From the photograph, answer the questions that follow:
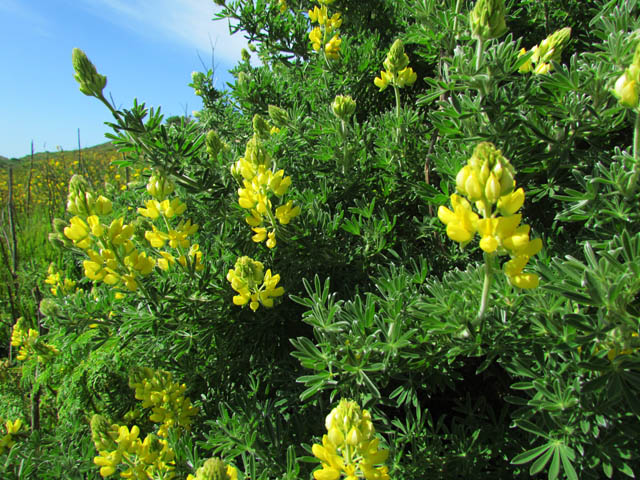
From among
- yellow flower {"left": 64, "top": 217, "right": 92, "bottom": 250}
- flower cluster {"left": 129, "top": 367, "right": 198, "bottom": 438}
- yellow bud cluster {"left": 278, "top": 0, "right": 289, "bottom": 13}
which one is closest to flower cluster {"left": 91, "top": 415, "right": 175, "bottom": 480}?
flower cluster {"left": 129, "top": 367, "right": 198, "bottom": 438}

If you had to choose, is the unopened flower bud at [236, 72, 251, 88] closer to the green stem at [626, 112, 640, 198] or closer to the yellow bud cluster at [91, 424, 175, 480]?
the yellow bud cluster at [91, 424, 175, 480]

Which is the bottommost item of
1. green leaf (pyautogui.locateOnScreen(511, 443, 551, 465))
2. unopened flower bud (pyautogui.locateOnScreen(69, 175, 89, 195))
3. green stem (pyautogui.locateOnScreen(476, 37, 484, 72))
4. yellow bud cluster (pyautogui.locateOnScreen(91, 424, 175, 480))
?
yellow bud cluster (pyautogui.locateOnScreen(91, 424, 175, 480))

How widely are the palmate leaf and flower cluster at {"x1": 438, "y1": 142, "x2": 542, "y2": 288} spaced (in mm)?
554

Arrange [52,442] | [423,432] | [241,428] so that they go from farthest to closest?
[52,442] < [241,428] < [423,432]

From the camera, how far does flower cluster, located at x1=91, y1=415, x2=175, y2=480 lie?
1.54 meters

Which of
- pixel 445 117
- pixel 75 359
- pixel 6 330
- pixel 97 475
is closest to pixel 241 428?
pixel 97 475

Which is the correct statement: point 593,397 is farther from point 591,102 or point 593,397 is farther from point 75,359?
point 75,359

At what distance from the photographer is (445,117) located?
4.65 feet

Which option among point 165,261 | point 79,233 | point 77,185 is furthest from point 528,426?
point 77,185

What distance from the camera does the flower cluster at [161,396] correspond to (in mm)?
1801

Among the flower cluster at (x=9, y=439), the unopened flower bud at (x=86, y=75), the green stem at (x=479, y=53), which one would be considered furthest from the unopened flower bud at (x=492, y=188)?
the flower cluster at (x=9, y=439)

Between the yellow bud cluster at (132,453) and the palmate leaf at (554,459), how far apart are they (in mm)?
1328

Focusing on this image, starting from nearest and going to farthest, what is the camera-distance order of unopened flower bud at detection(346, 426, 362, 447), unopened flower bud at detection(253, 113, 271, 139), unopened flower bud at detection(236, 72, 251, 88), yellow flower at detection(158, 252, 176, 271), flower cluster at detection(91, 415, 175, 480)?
unopened flower bud at detection(346, 426, 362, 447) → flower cluster at detection(91, 415, 175, 480) → yellow flower at detection(158, 252, 176, 271) → unopened flower bud at detection(253, 113, 271, 139) → unopened flower bud at detection(236, 72, 251, 88)

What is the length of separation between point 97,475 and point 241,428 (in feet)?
2.75
